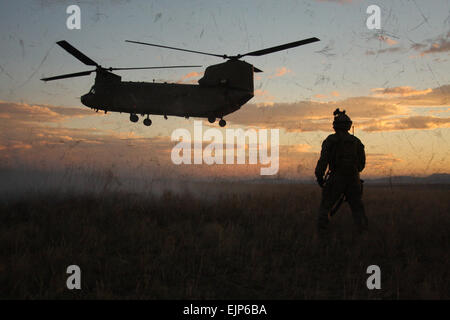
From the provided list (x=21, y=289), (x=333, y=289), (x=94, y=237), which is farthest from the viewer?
(x=94, y=237)

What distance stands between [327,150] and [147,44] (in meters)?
7.43

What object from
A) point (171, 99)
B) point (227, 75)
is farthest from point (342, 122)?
point (171, 99)

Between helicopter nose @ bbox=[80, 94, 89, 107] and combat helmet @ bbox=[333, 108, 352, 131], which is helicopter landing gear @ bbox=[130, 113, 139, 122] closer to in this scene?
helicopter nose @ bbox=[80, 94, 89, 107]

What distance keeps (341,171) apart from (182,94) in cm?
903

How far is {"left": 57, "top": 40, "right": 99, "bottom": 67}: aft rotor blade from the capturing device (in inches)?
525

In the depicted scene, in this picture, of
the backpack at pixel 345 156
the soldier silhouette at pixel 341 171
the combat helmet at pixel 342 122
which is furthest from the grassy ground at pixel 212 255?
the combat helmet at pixel 342 122

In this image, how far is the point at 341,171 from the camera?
7.91 m

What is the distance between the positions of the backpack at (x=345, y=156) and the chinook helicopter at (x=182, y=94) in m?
7.91

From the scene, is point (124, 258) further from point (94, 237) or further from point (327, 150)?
point (327, 150)

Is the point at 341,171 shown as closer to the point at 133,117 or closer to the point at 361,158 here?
the point at 361,158

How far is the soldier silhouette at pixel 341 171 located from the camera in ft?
25.9

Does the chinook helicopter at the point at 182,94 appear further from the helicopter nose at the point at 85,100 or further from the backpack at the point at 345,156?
the backpack at the point at 345,156

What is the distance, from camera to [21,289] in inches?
189
